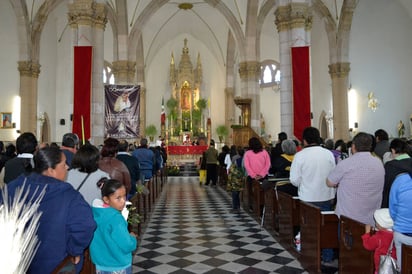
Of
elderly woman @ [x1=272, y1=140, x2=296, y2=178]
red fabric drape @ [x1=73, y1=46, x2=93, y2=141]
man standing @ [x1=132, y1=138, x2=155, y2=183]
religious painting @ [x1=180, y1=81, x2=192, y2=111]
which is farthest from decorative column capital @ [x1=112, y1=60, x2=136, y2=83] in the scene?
elderly woman @ [x1=272, y1=140, x2=296, y2=178]

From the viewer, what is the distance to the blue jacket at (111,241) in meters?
3.22

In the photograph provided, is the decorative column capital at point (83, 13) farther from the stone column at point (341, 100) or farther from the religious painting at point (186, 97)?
the religious painting at point (186, 97)

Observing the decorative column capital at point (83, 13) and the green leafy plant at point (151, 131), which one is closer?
the decorative column capital at point (83, 13)

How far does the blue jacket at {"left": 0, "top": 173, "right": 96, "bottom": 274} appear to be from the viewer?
2521 mm

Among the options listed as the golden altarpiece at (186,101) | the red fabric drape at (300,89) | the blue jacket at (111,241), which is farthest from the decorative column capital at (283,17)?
the golden altarpiece at (186,101)

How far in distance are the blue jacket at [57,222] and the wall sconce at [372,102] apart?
62.6ft

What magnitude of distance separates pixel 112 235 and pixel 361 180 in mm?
2893

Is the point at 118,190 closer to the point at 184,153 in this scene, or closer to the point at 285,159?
the point at 285,159

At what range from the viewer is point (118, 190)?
329cm

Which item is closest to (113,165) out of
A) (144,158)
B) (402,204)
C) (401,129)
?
(402,204)

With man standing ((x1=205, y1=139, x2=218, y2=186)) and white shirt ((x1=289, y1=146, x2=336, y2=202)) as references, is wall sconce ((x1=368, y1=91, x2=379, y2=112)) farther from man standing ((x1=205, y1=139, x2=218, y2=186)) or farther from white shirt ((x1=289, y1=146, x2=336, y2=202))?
white shirt ((x1=289, y1=146, x2=336, y2=202))

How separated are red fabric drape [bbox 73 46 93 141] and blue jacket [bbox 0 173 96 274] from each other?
9.46m

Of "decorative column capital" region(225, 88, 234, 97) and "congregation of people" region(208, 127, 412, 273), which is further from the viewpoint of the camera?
"decorative column capital" region(225, 88, 234, 97)

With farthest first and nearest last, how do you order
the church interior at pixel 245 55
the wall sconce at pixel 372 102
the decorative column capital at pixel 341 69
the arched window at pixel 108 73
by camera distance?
the arched window at pixel 108 73 → the decorative column capital at pixel 341 69 → the wall sconce at pixel 372 102 → the church interior at pixel 245 55
